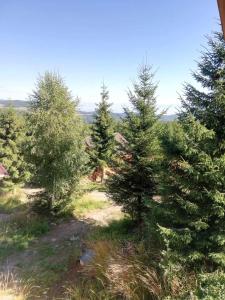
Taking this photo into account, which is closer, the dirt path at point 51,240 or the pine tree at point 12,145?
the dirt path at point 51,240

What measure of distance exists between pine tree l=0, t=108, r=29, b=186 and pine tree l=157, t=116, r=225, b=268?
1393 centimetres

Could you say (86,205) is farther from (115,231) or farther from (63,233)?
(115,231)

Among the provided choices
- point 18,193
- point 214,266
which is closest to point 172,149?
point 214,266

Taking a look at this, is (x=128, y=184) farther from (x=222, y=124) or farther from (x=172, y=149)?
(x=222, y=124)

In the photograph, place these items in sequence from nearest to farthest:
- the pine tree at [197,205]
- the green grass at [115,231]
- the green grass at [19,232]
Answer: the pine tree at [197,205] < the green grass at [115,231] < the green grass at [19,232]

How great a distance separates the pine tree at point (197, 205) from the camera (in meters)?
5.40

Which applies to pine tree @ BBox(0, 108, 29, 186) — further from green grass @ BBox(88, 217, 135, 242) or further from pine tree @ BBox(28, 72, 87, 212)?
green grass @ BBox(88, 217, 135, 242)

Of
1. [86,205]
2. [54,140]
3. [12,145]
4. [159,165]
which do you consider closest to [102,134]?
[12,145]

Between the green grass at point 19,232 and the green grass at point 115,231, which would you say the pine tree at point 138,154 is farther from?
the green grass at point 19,232

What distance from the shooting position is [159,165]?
6.59 m

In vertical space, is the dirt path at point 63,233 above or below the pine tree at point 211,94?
below

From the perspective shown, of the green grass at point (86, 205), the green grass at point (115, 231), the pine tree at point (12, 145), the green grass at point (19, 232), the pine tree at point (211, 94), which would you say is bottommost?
the green grass at point (19, 232)

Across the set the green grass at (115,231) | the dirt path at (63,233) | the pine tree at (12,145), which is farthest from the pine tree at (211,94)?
the pine tree at (12,145)

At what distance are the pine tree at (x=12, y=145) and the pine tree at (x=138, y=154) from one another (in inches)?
393
